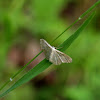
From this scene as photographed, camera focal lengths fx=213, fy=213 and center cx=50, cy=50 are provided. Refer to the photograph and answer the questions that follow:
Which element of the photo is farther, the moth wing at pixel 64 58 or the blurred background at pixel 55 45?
the blurred background at pixel 55 45

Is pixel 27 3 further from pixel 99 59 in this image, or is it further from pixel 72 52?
pixel 99 59

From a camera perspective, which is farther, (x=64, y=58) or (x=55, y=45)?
(x=55, y=45)

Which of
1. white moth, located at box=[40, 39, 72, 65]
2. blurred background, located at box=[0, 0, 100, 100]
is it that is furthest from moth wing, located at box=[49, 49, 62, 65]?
blurred background, located at box=[0, 0, 100, 100]

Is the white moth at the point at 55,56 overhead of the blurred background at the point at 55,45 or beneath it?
beneath

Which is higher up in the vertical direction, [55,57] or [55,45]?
[55,45]

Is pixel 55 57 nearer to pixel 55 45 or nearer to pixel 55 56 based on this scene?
pixel 55 56

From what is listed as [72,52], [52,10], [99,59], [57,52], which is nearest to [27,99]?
[72,52]

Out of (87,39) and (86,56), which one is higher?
(87,39)

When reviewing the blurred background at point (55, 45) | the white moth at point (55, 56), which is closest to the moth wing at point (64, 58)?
the white moth at point (55, 56)

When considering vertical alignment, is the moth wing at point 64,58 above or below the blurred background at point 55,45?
below

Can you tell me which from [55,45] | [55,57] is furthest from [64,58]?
[55,45]

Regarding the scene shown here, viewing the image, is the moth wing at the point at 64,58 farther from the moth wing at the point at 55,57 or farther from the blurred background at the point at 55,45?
the blurred background at the point at 55,45
